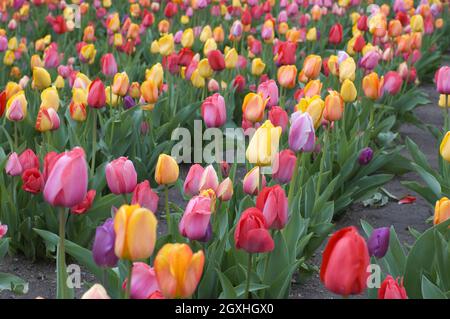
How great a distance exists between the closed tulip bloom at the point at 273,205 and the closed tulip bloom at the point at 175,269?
48cm

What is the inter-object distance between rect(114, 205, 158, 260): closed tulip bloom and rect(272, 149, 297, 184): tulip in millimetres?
962

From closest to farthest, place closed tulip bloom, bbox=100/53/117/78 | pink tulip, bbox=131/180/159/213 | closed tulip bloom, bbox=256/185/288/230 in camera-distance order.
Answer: closed tulip bloom, bbox=256/185/288/230, pink tulip, bbox=131/180/159/213, closed tulip bloom, bbox=100/53/117/78

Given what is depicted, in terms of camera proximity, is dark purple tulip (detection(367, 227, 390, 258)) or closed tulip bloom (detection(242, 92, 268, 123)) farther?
closed tulip bloom (detection(242, 92, 268, 123))

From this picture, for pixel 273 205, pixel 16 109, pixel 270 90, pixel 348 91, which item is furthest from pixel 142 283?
pixel 348 91

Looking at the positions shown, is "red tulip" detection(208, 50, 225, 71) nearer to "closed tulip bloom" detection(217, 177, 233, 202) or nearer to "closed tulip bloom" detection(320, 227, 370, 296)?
"closed tulip bloom" detection(217, 177, 233, 202)

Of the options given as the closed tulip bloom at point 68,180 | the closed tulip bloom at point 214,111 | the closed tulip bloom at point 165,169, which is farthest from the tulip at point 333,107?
the closed tulip bloom at point 68,180

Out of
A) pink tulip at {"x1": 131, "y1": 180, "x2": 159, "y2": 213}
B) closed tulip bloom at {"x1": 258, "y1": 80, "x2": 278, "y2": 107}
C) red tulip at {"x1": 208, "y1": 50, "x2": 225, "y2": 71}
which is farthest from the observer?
red tulip at {"x1": 208, "y1": 50, "x2": 225, "y2": 71}

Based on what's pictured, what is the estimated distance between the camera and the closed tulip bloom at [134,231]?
140cm

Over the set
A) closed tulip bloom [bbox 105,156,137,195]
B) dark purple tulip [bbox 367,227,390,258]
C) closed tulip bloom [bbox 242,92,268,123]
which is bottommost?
dark purple tulip [bbox 367,227,390,258]

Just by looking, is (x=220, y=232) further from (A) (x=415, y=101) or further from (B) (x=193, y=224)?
(A) (x=415, y=101)

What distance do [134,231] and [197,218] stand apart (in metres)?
0.42

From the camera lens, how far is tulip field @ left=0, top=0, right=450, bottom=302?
1.65m

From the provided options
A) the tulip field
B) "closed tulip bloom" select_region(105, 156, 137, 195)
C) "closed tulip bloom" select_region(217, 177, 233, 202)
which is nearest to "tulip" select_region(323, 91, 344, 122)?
the tulip field
